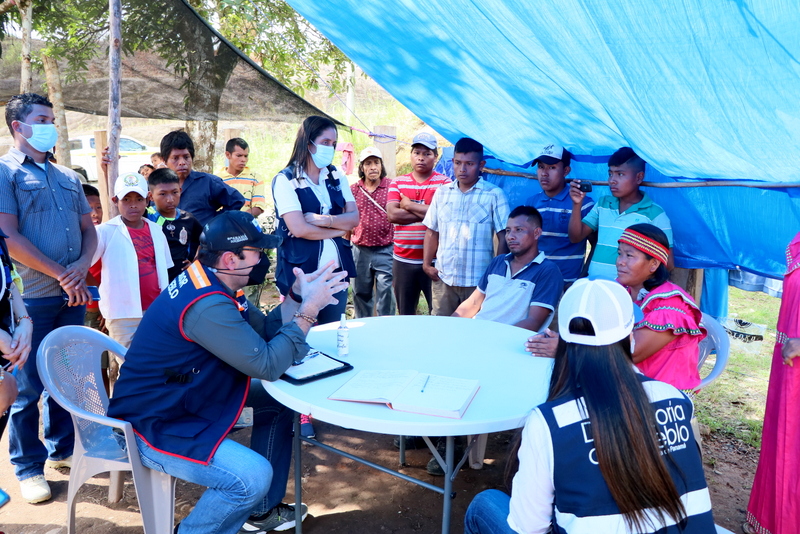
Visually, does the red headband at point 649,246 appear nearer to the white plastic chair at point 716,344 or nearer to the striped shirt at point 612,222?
the white plastic chair at point 716,344

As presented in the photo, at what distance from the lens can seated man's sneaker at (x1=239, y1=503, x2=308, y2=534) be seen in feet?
8.94

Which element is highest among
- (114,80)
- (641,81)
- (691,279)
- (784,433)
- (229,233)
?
(114,80)

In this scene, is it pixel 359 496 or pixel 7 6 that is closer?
pixel 359 496

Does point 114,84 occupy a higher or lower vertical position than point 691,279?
higher

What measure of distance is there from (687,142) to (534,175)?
216 centimetres

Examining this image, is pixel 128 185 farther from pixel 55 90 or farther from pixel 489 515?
pixel 489 515

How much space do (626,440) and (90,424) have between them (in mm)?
2243

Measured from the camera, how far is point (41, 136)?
9.84 feet

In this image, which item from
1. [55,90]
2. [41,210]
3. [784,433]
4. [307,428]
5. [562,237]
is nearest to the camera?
[784,433]

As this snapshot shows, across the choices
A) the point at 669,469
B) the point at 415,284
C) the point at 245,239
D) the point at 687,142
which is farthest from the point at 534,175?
the point at 669,469

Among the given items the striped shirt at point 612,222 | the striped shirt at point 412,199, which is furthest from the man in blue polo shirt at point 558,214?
the striped shirt at point 412,199

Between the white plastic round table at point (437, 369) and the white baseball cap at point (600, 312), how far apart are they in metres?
0.54

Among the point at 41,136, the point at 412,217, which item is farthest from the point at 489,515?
the point at 412,217

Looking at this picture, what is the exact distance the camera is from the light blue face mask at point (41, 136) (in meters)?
2.98
